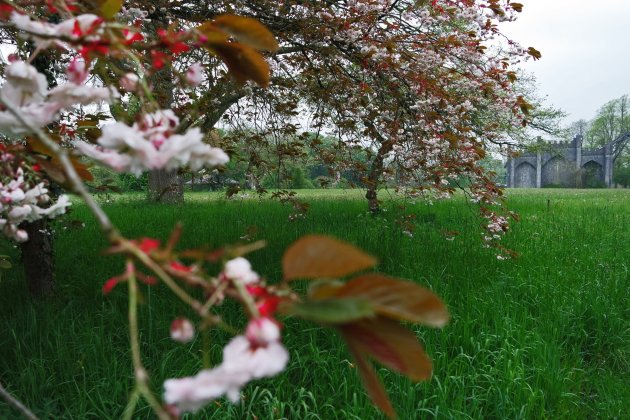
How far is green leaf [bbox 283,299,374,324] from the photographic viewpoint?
0.30 meters

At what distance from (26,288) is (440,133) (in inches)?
108

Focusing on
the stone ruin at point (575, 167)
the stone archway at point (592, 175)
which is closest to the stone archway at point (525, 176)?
the stone ruin at point (575, 167)

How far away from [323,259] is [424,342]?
216cm

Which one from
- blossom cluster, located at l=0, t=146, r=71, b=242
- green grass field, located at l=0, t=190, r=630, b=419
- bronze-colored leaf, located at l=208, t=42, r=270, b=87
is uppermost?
bronze-colored leaf, located at l=208, t=42, r=270, b=87

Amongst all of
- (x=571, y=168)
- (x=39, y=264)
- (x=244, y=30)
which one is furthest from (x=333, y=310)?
(x=571, y=168)

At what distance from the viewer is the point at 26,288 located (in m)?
2.97

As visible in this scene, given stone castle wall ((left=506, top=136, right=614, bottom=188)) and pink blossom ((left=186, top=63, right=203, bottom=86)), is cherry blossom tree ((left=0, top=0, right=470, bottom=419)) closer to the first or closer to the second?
pink blossom ((left=186, top=63, right=203, bottom=86))

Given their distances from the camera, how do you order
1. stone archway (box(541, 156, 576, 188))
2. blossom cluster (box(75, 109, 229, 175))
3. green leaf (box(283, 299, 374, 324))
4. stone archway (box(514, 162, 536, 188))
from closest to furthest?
1. green leaf (box(283, 299, 374, 324))
2. blossom cluster (box(75, 109, 229, 175))
3. stone archway (box(541, 156, 576, 188))
4. stone archway (box(514, 162, 536, 188))

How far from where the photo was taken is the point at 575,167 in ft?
134

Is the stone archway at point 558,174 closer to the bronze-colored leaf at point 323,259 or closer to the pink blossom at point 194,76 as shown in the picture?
the pink blossom at point 194,76

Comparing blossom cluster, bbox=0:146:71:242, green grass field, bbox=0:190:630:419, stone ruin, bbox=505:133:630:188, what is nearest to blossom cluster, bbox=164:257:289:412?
blossom cluster, bbox=0:146:71:242

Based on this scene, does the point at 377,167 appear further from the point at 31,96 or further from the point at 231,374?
the point at 231,374

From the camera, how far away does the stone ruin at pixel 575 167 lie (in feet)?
131

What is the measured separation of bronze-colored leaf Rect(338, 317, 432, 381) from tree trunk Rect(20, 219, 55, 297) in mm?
2909
